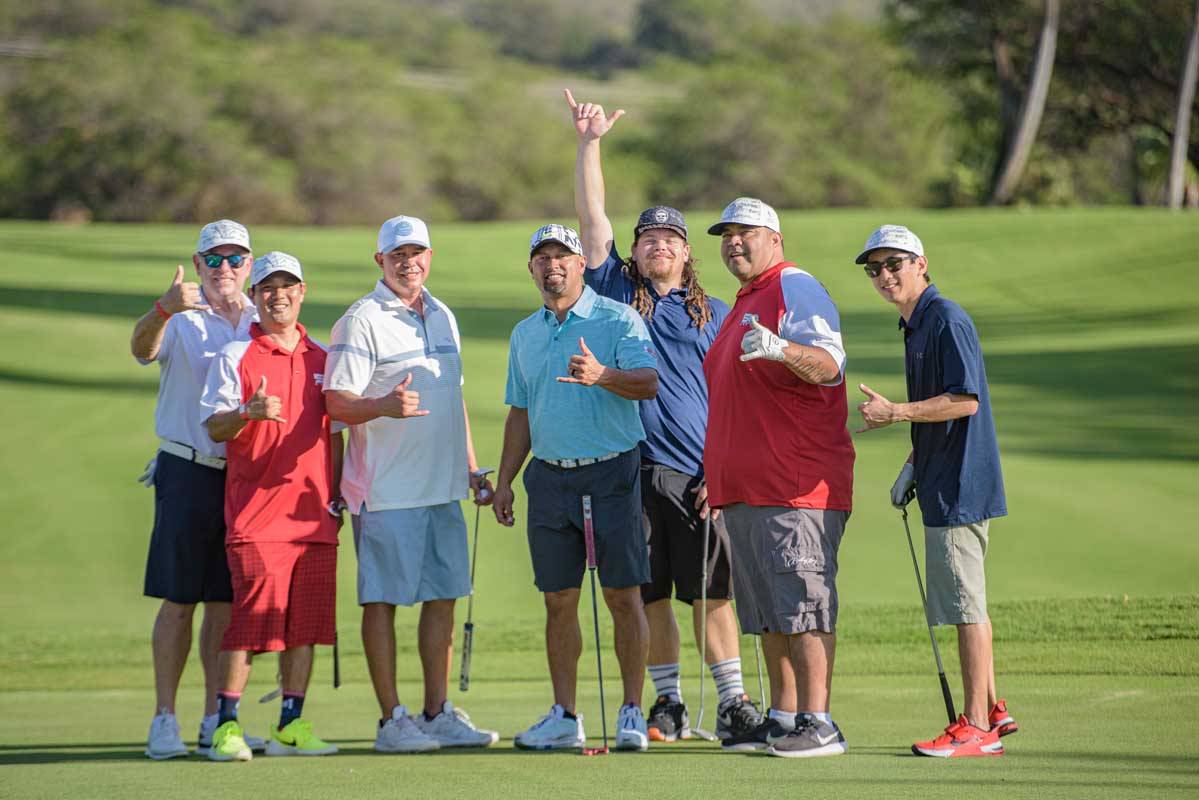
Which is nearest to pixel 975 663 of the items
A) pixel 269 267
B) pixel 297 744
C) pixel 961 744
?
pixel 961 744

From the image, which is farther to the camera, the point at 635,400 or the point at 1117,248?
the point at 1117,248

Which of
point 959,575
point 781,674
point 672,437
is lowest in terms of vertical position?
point 781,674

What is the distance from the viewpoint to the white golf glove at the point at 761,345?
487cm

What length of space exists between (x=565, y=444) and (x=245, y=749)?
162 cm

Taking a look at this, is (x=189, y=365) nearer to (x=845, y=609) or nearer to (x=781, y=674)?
(x=781, y=674)

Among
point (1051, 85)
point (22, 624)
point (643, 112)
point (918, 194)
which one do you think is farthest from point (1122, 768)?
point (643, 112)

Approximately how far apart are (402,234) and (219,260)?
752 millimetres

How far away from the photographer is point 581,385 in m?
5.71

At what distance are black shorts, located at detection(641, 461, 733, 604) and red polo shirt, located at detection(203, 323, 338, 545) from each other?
1276 millimetres

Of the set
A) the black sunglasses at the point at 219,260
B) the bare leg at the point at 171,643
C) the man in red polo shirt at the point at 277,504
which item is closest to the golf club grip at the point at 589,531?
the man in red polo shirt at the point at 277,504

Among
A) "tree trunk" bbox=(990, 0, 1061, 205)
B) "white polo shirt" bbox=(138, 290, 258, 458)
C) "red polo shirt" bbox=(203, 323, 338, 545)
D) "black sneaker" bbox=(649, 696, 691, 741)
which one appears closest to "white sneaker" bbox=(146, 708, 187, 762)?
"red polo shirt" bbox=(203, 323, 338, 545)

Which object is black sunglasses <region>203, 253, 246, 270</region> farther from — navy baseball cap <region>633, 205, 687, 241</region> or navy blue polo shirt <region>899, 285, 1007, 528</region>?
navy blue polo shirt <region>899, 285, 1007, 528</region>

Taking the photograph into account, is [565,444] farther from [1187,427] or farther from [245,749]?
[1187,427]

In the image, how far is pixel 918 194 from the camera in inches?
3307
